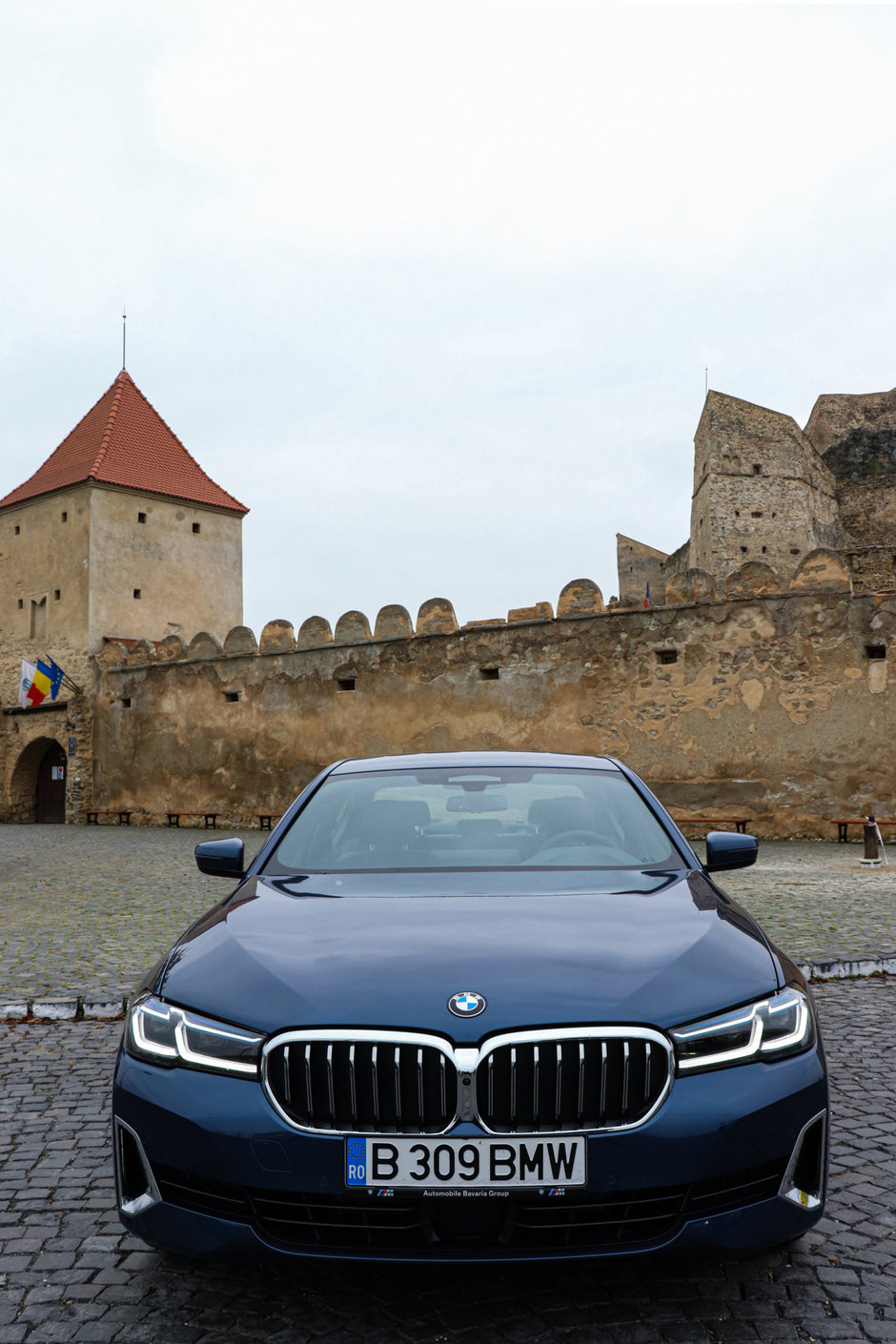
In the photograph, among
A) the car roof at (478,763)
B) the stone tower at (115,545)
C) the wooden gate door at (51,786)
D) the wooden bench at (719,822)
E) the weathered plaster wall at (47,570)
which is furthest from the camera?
the wooden gate door at (51,786)

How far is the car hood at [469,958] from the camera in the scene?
7.64 ft

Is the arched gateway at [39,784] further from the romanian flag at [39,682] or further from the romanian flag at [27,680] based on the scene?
the romanian flag at [39,682]

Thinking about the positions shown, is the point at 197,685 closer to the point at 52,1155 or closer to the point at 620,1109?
the point at 52,1155

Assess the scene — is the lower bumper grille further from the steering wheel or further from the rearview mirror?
the rearview mirror

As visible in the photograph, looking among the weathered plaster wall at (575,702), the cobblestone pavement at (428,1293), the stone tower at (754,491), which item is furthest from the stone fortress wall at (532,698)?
the cobblestone pavement at (428,1293)

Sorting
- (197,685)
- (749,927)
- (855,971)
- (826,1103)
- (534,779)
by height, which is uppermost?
(197,685)

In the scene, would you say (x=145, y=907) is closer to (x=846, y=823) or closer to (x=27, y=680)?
(x=846, y=823)

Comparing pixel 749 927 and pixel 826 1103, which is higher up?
pixel 749 927

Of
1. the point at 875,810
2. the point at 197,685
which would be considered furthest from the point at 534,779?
the point at 197,685

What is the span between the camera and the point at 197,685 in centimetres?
2405

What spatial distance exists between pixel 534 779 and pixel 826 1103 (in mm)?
1771

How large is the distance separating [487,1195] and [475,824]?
6.05 ft

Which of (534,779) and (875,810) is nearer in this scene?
(534,779)

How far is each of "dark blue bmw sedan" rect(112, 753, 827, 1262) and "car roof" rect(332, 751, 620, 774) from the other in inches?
55.1
